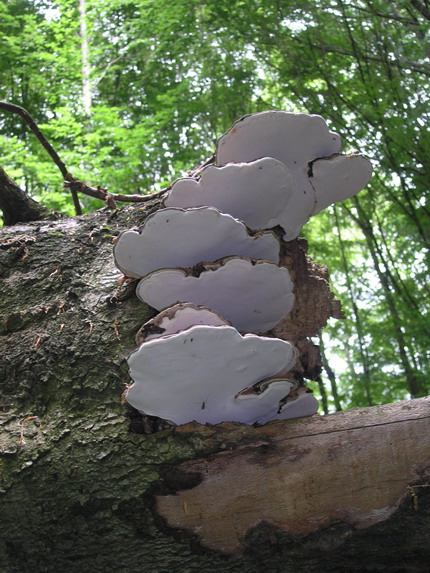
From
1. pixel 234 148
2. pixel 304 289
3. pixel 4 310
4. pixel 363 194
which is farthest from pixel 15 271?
pixel 363 194

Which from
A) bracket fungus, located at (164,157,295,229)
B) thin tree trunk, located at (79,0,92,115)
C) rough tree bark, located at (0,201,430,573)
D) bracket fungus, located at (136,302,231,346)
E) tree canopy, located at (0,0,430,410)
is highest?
thin tree trunk, located at (79,0,92,115)

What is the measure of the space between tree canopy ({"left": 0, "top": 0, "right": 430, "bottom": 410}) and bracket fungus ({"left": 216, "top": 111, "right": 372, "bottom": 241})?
2747 millimetres

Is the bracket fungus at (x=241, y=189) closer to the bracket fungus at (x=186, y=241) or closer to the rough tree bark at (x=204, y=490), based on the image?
the bracket fungus at (x=186, y=241)

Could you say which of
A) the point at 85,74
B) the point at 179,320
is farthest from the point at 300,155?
the point at 85,74

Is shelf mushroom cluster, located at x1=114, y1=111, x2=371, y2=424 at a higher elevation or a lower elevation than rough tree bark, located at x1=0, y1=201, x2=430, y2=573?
higher

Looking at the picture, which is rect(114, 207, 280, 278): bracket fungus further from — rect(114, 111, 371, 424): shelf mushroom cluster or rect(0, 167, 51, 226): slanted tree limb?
rect(0, 167, 51, 226): slanted tree limb

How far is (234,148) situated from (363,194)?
5.81 metres

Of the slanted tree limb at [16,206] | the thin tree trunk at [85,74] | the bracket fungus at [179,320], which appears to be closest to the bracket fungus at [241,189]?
the bracket fungus at [179,320]

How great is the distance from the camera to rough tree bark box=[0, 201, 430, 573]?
1.31 metres

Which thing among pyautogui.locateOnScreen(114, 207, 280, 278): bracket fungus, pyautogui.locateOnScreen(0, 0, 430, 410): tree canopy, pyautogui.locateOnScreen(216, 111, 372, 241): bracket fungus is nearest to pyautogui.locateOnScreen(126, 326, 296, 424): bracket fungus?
pyautogui.locateOnScreen(114, 207, 280, 278): bracket fungus

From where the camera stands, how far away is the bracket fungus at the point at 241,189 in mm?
1543

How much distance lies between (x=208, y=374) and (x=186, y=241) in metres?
0.42

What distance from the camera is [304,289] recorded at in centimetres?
204

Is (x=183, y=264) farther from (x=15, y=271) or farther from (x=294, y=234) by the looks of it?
(x=15, y=271)
